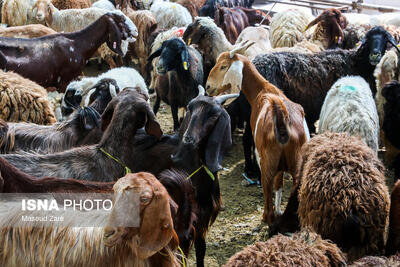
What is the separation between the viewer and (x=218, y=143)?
4.28 m

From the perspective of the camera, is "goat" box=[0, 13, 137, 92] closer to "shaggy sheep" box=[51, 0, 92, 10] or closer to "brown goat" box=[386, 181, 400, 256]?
"shaggy sheep" box=[51, 0, 92, 10]

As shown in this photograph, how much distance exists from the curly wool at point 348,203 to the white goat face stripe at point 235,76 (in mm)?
2146

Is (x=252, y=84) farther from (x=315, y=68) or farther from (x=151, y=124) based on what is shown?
(x=151, y=124)

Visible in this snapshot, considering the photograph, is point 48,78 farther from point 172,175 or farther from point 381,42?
point 381,42

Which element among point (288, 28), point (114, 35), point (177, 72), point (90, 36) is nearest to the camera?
point (177, 72)

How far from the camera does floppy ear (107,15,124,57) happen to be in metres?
8.17

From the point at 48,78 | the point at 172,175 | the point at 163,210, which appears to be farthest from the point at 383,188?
the point at 48,78

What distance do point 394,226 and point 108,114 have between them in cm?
279

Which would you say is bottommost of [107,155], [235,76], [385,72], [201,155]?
[201,155]

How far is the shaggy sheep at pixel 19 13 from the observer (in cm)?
Result: 1045

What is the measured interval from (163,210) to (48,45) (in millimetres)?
5822

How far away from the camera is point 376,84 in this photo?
7.23m

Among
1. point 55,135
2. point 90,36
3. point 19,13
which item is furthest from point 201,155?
point 19,13

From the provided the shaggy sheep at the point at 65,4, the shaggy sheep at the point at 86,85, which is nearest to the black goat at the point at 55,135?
the shaggy sheep at the point at 86,85
